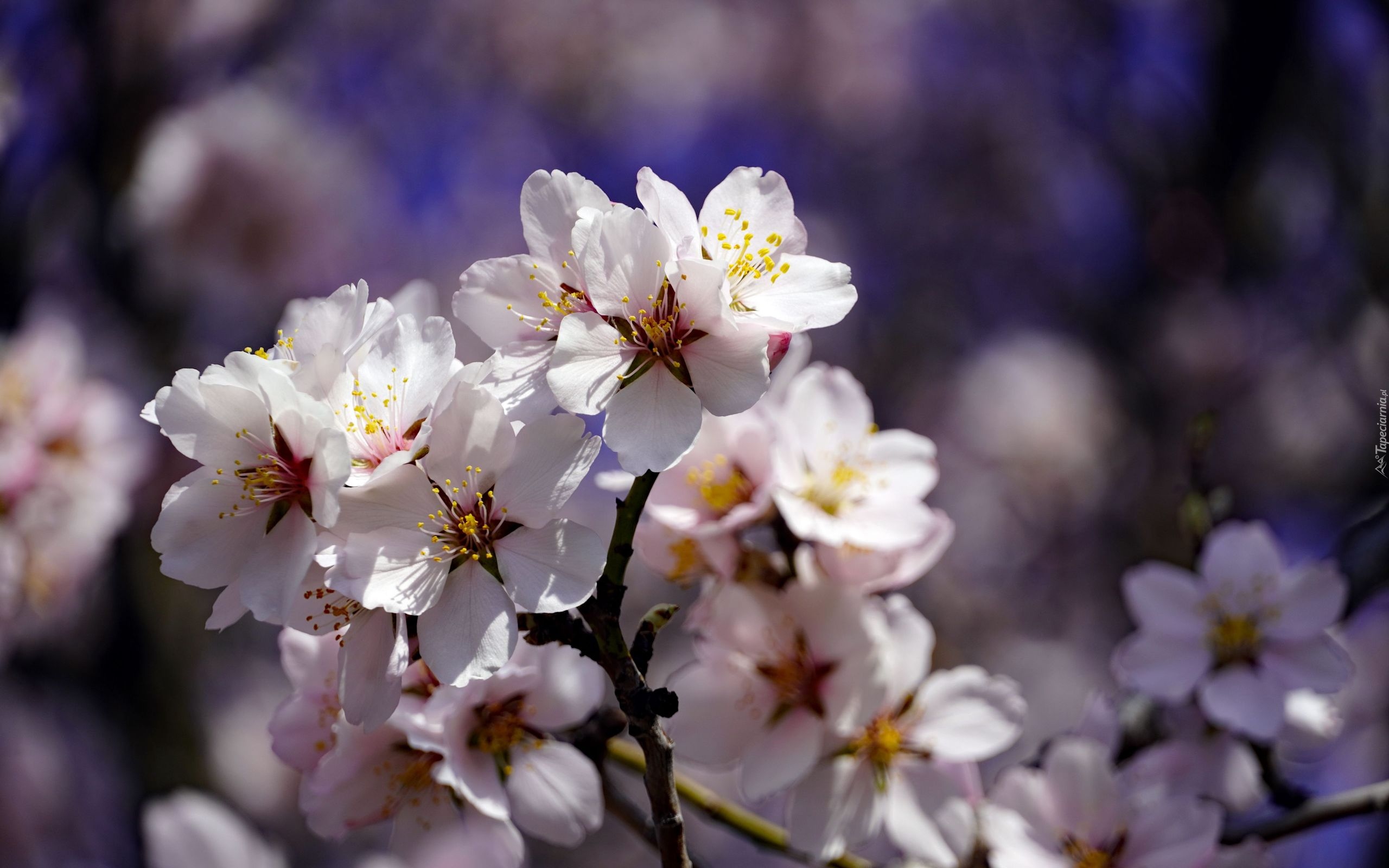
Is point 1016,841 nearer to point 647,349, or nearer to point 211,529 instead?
point 647,349

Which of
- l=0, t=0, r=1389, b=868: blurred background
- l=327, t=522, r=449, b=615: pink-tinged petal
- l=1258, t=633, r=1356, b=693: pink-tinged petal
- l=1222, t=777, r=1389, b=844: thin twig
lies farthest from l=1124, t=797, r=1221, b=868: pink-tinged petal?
l=0, t=0, r=1389, b=868: blurred background

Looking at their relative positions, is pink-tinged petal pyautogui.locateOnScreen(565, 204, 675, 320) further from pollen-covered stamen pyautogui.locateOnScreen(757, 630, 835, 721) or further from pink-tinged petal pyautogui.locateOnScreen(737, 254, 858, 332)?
pollen-covered stamen pyautogui.locateOnScreen(757, 630, 835, 721)

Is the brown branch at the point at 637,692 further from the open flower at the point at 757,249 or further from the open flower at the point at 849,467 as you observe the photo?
the open flower at the point at 849,467

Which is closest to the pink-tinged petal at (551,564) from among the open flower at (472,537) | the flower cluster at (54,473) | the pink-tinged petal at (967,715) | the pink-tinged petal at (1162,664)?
the open flower at (472,537)

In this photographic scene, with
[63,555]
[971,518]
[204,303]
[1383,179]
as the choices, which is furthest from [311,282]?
[1383,179]

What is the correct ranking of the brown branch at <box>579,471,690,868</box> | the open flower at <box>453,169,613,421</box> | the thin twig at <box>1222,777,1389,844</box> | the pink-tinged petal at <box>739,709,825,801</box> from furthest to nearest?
the thin twig at <box>1222,777,1389,844</box> < the pink-tinged petal at <box>739,709,825,801</box> < the open flower at <box>453,169,613,421</box> < the brown branch at <box>579,471,690,868</box>

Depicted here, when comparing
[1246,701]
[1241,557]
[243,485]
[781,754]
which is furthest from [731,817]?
[1241,557]

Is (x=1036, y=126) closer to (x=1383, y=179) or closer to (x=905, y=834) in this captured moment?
(x=1383, y=179)
